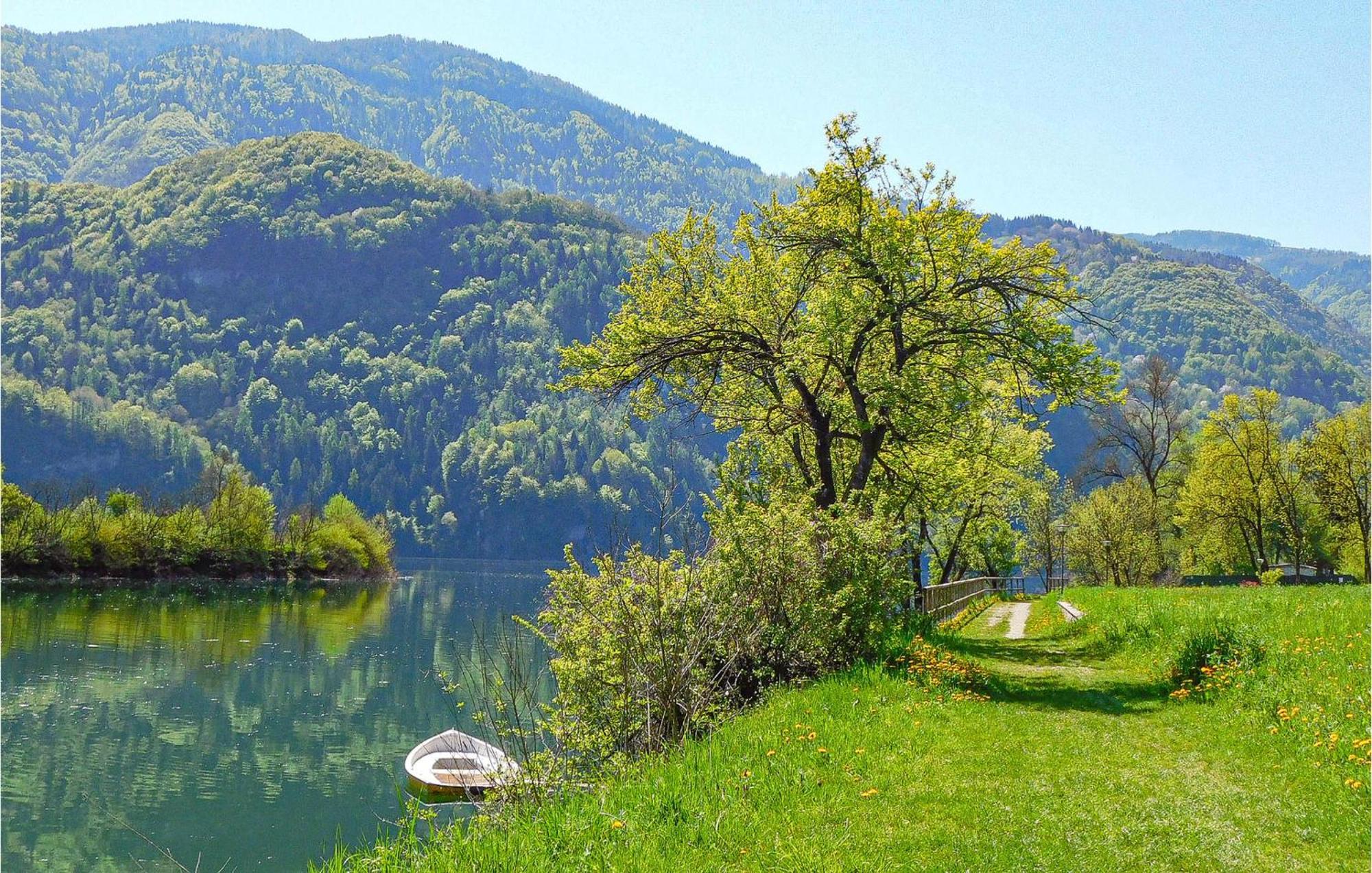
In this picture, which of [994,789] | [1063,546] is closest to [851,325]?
[994,789]

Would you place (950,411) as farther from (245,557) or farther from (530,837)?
(245,557)

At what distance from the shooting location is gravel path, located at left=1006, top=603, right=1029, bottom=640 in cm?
2783

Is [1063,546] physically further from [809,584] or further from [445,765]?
[809,584]

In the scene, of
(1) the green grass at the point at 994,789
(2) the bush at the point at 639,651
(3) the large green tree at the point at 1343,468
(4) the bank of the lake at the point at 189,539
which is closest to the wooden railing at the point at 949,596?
(2) the bush at the point at 639,651

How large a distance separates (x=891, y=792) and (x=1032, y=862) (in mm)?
1656

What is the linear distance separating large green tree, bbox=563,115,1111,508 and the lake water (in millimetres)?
6698

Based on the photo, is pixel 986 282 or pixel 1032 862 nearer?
pixel 1032 862

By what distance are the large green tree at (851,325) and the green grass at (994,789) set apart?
6444 mm

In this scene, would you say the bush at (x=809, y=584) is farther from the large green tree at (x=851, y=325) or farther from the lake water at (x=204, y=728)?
the lake water at (x=204, y=728)

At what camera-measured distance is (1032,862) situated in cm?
654

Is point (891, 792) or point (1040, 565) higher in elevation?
point (891, 792)

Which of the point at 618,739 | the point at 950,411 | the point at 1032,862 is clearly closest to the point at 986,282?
the point at 950,411

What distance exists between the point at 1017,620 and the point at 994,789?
28.4m

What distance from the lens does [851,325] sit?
60.0 feet
